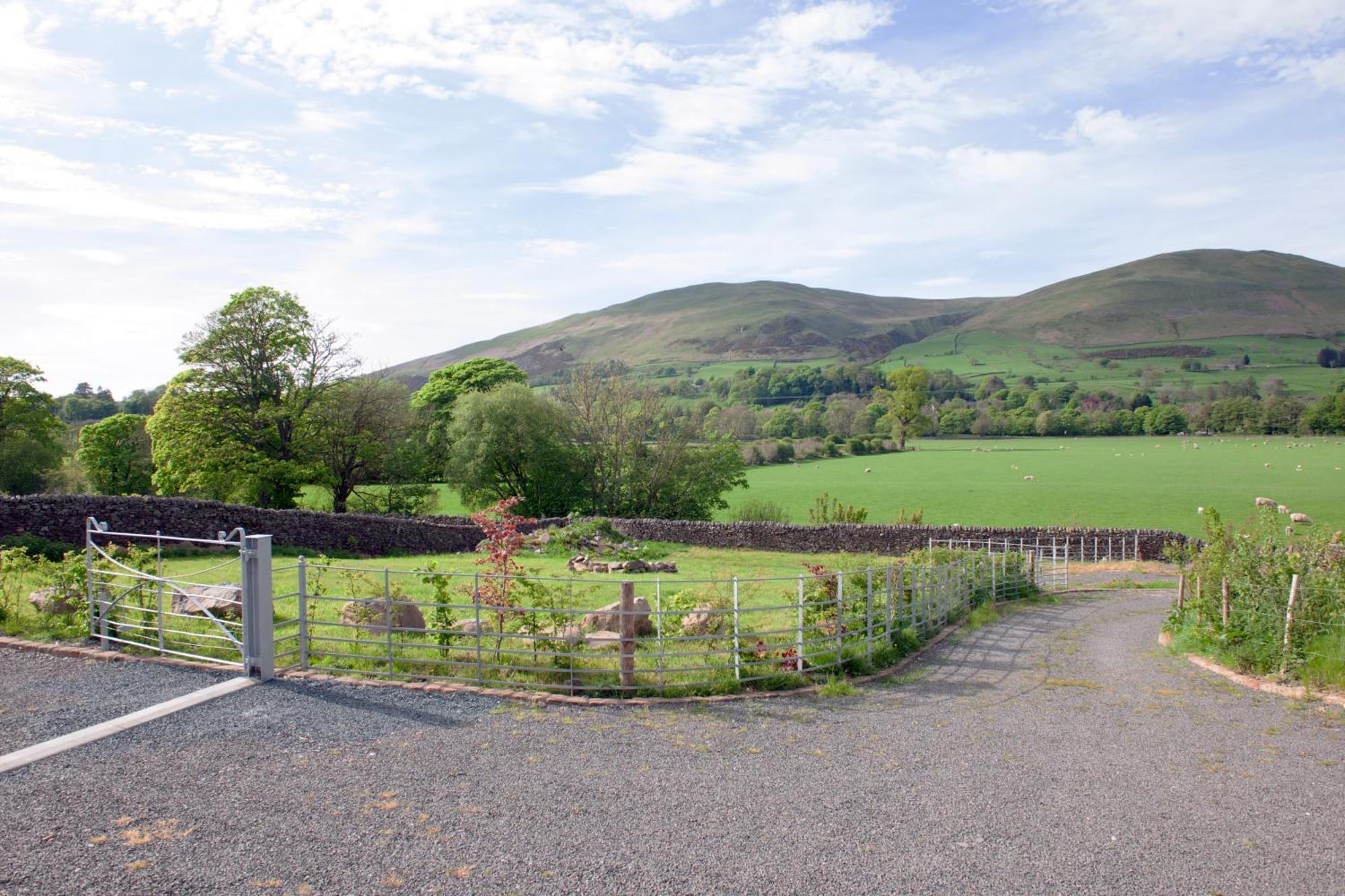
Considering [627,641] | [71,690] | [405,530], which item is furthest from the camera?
[405,530]

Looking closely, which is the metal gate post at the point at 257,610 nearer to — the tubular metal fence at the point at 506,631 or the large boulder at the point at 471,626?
the tubular metal fence at the point at 506,631

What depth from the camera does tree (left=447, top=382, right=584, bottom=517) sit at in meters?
41.5

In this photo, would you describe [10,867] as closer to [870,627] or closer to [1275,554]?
[870,627]

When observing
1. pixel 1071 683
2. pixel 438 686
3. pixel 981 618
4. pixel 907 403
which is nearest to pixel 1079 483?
pixel 907 403

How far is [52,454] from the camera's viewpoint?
46.2 meters

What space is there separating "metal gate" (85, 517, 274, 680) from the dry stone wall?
1120 centimetres

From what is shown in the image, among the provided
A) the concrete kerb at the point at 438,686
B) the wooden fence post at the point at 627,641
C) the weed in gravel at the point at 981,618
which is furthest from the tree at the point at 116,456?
the wooden fence post at the point at 627,641

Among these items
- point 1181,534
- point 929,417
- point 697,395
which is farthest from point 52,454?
point 697,395

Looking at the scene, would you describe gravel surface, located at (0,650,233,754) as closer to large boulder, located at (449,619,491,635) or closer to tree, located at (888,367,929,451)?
large boulder, located at (449,619,491,635)

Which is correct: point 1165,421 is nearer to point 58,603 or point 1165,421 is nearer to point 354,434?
point 354,434

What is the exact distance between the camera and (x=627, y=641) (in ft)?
29.4

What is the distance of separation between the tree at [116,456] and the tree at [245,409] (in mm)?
16528

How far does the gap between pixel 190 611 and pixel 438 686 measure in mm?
4258

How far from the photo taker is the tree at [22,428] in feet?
142
